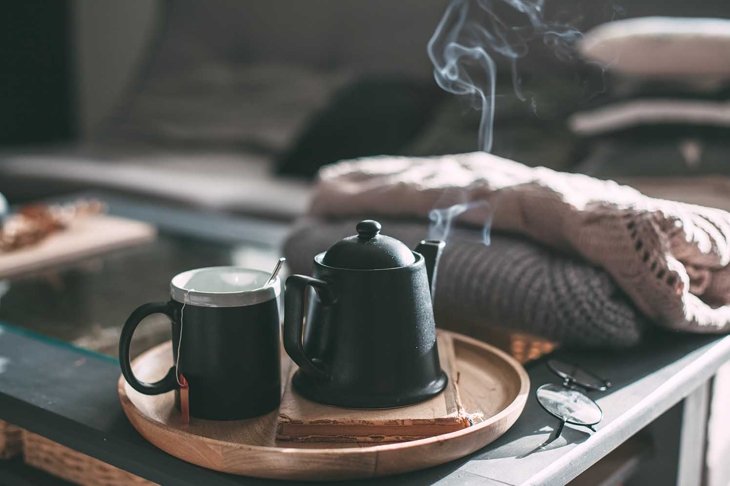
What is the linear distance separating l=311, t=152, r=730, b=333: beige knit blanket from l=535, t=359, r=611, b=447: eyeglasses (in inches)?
4.1

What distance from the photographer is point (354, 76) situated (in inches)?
98.0

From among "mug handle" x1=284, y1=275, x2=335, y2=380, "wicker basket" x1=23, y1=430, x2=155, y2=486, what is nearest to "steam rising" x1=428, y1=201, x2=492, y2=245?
"mug handle" x1=284, y1=275, x2=335, y2=380

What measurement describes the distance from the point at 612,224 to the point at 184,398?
0.44 m

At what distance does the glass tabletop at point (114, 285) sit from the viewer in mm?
1011

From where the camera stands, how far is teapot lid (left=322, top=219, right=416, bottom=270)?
2.21 ft

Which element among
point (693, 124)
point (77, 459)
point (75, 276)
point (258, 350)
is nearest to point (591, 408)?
point (258, 350)

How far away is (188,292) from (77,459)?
0.84ft

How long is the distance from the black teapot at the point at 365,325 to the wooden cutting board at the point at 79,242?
2.44 feet

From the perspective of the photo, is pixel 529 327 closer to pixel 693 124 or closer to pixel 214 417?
pixel 214 417

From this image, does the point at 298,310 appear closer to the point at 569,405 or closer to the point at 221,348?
the point at 221,348

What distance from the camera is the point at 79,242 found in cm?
139

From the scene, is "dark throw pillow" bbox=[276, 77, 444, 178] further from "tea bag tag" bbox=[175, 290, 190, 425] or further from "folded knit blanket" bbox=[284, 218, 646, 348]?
"tea bag tag" bbox=[175, 290, 190, 425]

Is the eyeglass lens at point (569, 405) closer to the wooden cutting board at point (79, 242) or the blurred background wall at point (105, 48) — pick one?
the wooden cutting board at point (79, 242)

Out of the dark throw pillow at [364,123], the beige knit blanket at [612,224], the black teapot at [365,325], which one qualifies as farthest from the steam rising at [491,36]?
the black teapot at [365,325]
